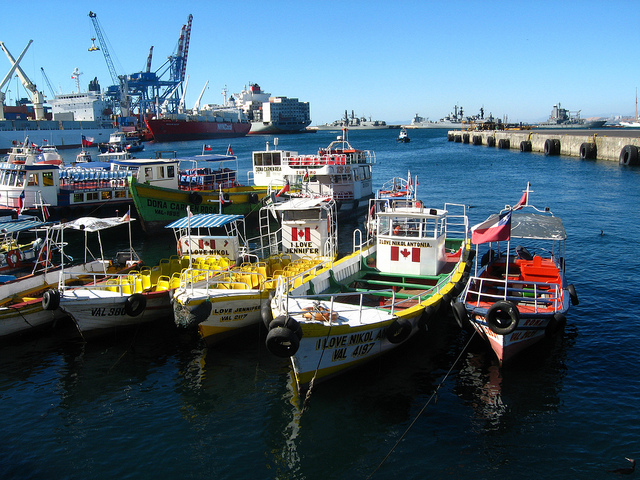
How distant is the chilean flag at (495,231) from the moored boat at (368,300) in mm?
2300

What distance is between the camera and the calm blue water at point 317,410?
37.3 feet

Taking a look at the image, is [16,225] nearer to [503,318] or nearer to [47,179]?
[47,179]

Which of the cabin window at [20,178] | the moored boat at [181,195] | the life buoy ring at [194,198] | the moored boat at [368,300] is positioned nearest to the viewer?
the moored boat at [368,300]

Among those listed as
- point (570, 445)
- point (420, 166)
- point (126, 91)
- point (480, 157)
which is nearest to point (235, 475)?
point (570, 445)

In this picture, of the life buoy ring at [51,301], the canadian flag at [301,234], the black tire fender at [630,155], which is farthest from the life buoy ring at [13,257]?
the black tire fender at [630,155]

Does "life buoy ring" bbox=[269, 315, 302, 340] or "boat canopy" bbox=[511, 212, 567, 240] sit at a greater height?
"boat canopy" bbox=[511, 212, 567, 240]

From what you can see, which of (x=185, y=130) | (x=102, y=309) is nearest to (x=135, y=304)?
(x=102, y=309)

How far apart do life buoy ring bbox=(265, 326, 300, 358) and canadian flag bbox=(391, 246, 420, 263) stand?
781 cm

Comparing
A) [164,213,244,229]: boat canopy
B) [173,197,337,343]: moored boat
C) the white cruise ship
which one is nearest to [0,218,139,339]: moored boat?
[164,213,244,229]: boat canopy

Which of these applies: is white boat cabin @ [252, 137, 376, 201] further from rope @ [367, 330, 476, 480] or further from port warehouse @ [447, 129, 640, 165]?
port warehouse @ [447, 129, 640, 165]

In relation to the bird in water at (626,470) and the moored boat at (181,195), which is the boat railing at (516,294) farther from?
the moored boat at (181,195)

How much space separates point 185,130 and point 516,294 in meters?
152

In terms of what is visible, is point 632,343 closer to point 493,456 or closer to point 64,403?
point 493,456

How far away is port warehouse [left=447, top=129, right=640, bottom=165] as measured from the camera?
67.4m
